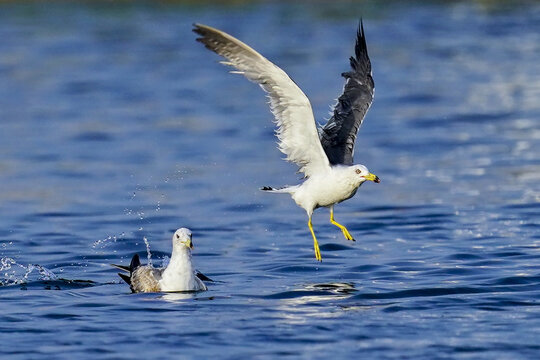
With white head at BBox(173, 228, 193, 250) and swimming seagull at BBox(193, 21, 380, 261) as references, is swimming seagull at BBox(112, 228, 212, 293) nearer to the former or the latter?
white head at BBox(173, 228, 193, 250)

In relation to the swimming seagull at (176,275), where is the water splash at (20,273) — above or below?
below

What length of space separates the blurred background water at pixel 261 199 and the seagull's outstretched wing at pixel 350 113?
4.80ft

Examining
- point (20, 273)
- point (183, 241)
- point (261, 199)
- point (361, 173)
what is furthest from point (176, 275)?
point (261, 199)

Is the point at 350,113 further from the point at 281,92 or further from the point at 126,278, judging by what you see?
the point at 126,278

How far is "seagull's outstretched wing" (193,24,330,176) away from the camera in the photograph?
13.3 m

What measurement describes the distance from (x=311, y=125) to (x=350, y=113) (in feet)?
5.32

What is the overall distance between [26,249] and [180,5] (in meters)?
31.9

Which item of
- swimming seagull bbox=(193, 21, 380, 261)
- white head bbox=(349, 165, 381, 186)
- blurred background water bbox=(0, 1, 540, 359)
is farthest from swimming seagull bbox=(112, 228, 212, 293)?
white head bbox=(349, 165, 381, 186)

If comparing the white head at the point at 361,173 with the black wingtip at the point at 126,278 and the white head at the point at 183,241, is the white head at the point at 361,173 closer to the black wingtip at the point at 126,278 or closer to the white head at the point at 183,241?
the white head at the point at 183,241

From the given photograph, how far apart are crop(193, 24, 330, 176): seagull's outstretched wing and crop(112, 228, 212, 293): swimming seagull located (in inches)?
68.9

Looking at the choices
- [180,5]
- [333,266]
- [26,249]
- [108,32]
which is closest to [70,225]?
[26,249]

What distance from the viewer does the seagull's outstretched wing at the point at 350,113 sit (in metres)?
15.0

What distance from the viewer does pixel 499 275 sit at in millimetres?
14273

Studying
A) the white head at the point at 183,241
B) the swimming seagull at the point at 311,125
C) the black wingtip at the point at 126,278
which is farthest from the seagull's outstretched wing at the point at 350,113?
the black wingtip at the point at 126,278
